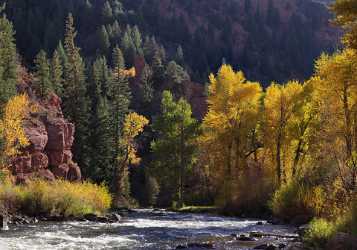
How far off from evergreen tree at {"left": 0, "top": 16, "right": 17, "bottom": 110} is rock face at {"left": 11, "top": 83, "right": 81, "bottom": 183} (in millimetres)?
2498

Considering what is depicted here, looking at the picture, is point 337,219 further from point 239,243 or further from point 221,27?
point 221,27

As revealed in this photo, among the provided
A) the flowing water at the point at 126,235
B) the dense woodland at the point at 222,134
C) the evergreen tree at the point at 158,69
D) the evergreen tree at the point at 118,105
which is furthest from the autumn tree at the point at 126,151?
the evergreen tree at the point at 158,69

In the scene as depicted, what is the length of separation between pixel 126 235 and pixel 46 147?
29834mm

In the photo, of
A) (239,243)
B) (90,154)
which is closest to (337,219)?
(239,243)

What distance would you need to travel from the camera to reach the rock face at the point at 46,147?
48781 millimetres

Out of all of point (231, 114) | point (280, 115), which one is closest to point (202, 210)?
point (231, 114)

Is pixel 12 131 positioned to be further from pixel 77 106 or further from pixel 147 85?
pixel 147 85

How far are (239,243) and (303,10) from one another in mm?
185152

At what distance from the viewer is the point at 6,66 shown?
58531mm

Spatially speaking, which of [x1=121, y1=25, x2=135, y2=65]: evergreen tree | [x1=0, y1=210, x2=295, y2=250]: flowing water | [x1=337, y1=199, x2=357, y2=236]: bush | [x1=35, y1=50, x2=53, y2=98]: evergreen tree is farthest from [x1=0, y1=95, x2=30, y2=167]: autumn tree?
[x1=121, y1=25, x2=135, y2=65]: evergreen tree

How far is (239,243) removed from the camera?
22875 millimetres

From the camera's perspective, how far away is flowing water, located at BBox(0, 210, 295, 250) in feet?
71.7

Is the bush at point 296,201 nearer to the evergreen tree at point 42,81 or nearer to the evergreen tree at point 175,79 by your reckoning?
the evergreen tree at point 42,81

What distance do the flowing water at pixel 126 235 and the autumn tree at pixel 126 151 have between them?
25113mm
